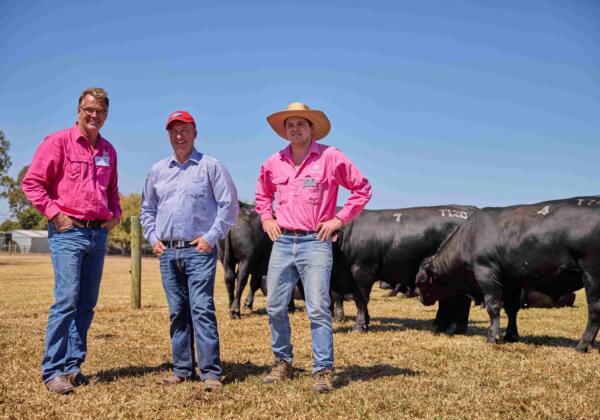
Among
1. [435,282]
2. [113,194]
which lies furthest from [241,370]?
[435,282]

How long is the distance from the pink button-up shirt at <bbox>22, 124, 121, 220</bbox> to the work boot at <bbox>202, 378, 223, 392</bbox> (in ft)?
5.70

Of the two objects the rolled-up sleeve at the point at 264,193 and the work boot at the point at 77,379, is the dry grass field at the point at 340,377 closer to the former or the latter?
the work boot at the point at 77,379

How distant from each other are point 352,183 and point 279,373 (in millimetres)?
1847

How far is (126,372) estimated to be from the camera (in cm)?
553

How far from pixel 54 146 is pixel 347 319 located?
718 cm

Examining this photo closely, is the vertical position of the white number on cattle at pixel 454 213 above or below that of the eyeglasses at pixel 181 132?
below

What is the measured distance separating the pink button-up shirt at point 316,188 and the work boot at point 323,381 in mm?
1235

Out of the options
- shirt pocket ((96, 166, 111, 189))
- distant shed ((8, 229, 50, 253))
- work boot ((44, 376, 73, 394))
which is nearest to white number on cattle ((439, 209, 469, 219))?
shirt pocket ((96, 166, 111, 189))

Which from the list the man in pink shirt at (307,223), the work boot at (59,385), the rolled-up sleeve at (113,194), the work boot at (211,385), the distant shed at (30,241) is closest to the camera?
the work boot at (59,385)

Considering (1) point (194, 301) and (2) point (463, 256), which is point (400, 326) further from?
(1) point (194, 301)

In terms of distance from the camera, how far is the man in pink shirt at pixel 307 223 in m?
4.83

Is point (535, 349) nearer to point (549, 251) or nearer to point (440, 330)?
point (549, 251)

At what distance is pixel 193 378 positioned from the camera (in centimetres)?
518

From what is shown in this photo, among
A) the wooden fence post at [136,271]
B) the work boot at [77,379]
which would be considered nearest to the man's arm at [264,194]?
the work boot at [77,379]
